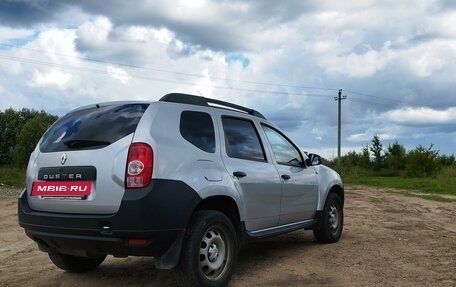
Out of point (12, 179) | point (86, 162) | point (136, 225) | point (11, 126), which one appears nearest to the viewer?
point (136, 225)

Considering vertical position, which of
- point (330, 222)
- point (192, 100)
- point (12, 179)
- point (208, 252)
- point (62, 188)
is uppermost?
point (192, 100)

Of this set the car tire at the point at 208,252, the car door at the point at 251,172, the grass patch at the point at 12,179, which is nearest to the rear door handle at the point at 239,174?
the car door at the point at 251,172

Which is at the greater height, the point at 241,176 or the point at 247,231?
the point at 241,176

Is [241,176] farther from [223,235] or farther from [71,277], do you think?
[71,277]

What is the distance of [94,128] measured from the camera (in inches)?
196

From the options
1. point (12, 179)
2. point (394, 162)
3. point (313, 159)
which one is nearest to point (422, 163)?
point (394, 162)

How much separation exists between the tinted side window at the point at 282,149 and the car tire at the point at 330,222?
104 cm

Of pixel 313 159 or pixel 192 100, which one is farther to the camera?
pixel 313 159

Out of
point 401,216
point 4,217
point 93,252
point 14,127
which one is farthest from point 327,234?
point 14,127

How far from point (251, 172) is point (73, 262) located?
7.54 ft

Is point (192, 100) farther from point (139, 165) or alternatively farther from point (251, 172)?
point (139, 165)

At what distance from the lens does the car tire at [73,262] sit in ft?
19.1

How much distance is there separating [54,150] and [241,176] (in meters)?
1.93

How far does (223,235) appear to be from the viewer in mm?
5242
